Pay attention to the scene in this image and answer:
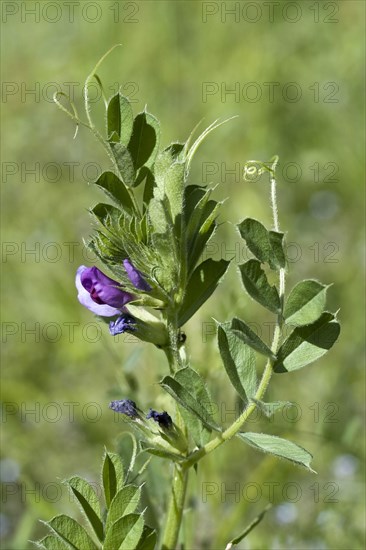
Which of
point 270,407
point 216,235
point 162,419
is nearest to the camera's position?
point 270,407

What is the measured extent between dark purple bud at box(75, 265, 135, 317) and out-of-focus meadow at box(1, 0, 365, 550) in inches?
20.7

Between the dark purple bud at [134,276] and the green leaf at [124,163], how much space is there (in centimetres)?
12

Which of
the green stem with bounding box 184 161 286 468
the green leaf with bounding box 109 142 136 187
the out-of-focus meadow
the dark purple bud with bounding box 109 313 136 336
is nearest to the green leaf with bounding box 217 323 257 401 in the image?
the green stem with bounding box 184 161 286 468

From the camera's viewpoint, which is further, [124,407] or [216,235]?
[216,235]

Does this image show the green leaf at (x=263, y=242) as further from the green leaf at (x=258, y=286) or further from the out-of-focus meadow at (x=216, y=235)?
the out-of-focus meadow at (x=216, y=235)

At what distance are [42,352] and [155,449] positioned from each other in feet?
6.91

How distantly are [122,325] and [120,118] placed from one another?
29 centimetres

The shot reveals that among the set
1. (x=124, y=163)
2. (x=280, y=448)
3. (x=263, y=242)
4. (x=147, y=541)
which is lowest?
(x=147, y=541)

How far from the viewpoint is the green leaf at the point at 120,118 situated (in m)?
1.12

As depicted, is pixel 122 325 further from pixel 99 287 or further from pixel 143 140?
pixel 143 140

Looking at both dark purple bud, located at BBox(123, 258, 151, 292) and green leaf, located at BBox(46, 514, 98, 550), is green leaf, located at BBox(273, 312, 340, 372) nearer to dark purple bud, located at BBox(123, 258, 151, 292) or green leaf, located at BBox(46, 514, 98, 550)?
dark purple bud, located at BBox(123, 258, 151, 292)

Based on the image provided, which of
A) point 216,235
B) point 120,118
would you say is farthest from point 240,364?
point 216,235

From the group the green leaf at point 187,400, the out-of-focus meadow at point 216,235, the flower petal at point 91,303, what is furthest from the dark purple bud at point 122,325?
the out-of-focus meadow at point 216,235

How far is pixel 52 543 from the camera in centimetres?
112
